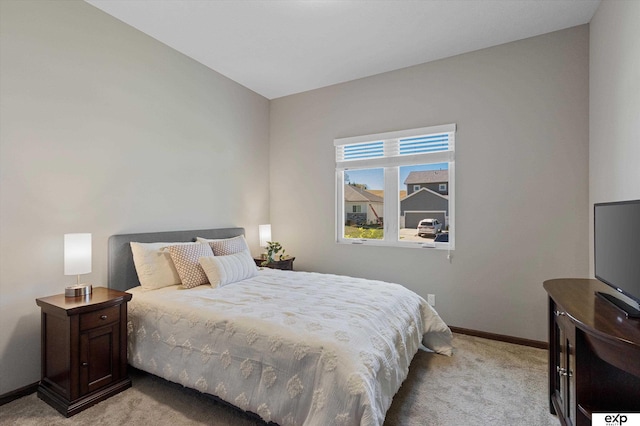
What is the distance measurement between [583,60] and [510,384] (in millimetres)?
2890

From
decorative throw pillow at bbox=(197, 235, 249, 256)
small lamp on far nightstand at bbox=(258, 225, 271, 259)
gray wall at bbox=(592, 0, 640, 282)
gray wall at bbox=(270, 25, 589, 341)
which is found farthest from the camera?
small lamp on far nightstand at bbox=(258, 225, 271, 259)

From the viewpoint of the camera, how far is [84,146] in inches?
101

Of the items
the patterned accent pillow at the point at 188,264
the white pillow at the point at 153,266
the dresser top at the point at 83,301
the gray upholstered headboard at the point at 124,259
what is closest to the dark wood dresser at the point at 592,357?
the patterned accent pillow at the point at 188,264

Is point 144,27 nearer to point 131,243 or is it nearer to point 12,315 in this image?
point 131,243

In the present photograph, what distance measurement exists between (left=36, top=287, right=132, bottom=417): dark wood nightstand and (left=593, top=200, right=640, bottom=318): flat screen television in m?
2.98

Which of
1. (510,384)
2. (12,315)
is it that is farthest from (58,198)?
(510,384)

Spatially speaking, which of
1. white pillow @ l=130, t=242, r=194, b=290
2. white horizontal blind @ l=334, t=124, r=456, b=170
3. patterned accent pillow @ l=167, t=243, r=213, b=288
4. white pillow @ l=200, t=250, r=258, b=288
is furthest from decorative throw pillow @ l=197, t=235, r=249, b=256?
white horizontal blind @ l=334, t=124, r=456, b=170

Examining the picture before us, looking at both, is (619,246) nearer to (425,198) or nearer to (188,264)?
(425,198)

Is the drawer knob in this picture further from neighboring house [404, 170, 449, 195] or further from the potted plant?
the potted plant

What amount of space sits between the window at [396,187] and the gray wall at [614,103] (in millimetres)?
1178

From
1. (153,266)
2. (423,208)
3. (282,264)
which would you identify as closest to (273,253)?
(282,264)

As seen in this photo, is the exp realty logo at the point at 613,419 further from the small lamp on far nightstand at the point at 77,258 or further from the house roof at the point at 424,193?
the small lamp on far nightstand at the point at 77,258

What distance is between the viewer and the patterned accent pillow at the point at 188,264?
A: 2684 mm

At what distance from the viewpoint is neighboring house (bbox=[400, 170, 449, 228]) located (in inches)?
138
